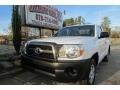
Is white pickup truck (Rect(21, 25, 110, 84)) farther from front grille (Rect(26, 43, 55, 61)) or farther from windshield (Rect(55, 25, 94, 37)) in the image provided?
windshield (Rect(55, 25, 94, 37))

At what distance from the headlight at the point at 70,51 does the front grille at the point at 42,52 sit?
22 centimetres

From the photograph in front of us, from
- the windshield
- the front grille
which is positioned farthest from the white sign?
the front grille

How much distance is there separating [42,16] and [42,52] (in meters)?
9.55

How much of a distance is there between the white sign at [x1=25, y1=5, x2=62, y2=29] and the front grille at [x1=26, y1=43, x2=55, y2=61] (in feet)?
24.1

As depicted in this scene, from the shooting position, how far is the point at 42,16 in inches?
536

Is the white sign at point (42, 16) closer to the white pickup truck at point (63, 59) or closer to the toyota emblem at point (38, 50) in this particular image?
the toyota emblem at point (38, 50)

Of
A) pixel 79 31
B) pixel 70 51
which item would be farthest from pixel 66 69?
pixel 79 31

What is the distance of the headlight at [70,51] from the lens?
4.08 metres

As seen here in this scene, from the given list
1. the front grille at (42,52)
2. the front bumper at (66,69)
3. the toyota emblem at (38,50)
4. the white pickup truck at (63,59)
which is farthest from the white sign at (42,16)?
the front bumper at (66,69)

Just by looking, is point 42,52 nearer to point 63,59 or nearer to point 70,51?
point 63,59
